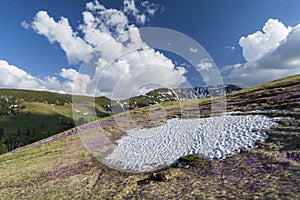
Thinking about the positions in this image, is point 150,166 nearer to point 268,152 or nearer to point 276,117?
point 268,152

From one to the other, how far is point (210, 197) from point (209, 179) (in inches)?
98.2

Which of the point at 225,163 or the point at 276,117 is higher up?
the point at 276,117

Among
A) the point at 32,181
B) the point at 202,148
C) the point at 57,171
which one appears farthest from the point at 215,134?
the point at 32,181

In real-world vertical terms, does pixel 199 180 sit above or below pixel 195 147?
below

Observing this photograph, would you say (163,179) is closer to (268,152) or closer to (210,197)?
(210,197)

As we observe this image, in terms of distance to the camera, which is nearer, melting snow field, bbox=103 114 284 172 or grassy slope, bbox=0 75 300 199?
grassy slope, bbox=0 75 300 199

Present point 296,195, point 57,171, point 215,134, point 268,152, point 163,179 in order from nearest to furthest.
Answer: point 296,195 → point 163,179 → point 268,152 → point 57,171 → point 215,134

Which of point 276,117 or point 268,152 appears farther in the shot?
point 276,117

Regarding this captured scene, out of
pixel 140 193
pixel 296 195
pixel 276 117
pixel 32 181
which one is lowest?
pixel 32 181

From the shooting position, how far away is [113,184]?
14.4 m

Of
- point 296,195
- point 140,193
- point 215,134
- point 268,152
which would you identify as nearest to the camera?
point 296,195

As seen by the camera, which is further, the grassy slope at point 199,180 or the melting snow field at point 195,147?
the melting snow field at point 195,147

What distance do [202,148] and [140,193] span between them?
909cm

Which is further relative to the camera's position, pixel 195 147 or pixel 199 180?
pixel 195 147
